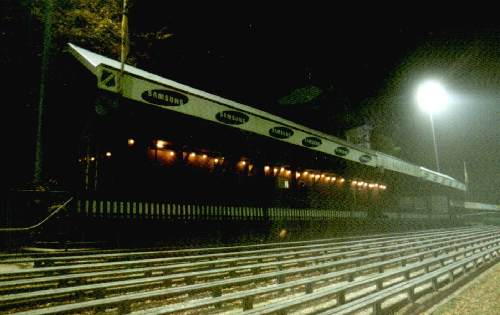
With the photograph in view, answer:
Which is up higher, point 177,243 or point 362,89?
point 362,89

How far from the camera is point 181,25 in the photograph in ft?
45.0

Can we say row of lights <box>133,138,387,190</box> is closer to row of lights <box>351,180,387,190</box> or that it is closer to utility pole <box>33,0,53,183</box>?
row of lights <box>351,180,387,190</box>

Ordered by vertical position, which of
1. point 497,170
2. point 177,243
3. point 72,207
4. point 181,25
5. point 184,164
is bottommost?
point 177,243

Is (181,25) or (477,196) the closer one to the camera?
(181,25)

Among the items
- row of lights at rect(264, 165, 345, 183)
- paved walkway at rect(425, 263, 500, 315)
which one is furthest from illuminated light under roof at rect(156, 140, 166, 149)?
paved walkway at rect(425, 263, 500, 315)

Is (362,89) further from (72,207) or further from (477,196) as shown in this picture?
(477,196)

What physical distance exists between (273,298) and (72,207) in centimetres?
456

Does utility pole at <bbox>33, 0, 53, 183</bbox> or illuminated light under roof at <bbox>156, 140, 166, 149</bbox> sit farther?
illuminated light under roof at <bbox>156, 140, 166, 149</bbox>

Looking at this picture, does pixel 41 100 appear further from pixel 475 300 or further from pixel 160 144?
pixel 475 300

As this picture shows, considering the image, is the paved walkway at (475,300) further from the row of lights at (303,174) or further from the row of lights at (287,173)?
the row of lights at (303,174)

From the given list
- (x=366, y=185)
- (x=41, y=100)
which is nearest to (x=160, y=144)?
(x=41, y=100)

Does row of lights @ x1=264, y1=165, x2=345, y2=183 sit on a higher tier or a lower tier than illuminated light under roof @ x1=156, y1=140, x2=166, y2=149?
lower

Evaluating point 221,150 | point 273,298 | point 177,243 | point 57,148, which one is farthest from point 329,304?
point 57,148

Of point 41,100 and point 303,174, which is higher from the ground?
point 41,100
